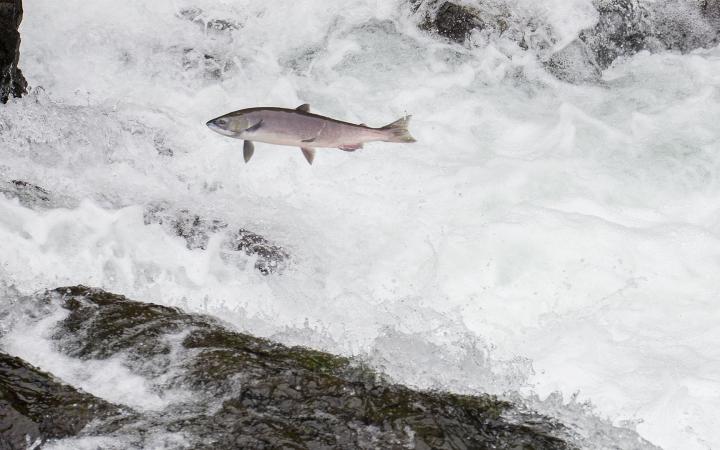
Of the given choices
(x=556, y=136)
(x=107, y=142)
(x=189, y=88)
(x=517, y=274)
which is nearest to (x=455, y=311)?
(x=517, y=274)

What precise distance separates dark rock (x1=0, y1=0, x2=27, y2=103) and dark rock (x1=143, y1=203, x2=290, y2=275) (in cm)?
130

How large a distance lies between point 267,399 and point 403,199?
2.38 metres

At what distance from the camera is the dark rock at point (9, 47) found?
15.6 feet

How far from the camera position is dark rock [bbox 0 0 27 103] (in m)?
4.75

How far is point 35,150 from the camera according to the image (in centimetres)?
486

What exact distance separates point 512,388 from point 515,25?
13.8 feet

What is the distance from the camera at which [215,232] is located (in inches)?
181

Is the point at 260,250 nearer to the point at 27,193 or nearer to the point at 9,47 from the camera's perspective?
the point at 27,193

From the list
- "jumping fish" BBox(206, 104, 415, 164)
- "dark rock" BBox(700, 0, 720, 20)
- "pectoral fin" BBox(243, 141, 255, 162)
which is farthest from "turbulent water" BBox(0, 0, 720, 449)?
"jumping fish" BBox(206, 104, 415, 164)

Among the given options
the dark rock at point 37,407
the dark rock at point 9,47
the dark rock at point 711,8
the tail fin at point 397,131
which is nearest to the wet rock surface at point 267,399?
the dark rock at point 37,407

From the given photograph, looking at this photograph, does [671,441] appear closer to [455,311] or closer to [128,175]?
[455,311]

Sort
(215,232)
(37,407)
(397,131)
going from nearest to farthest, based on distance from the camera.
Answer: (37,407) → (397,131) → (215,232)

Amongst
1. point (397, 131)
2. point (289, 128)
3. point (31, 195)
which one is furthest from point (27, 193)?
point (397, 131)

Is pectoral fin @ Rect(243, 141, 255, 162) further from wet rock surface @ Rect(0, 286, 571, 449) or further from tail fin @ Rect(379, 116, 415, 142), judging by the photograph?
wet rock surface @ Rect(0, 286, 571, 449)
